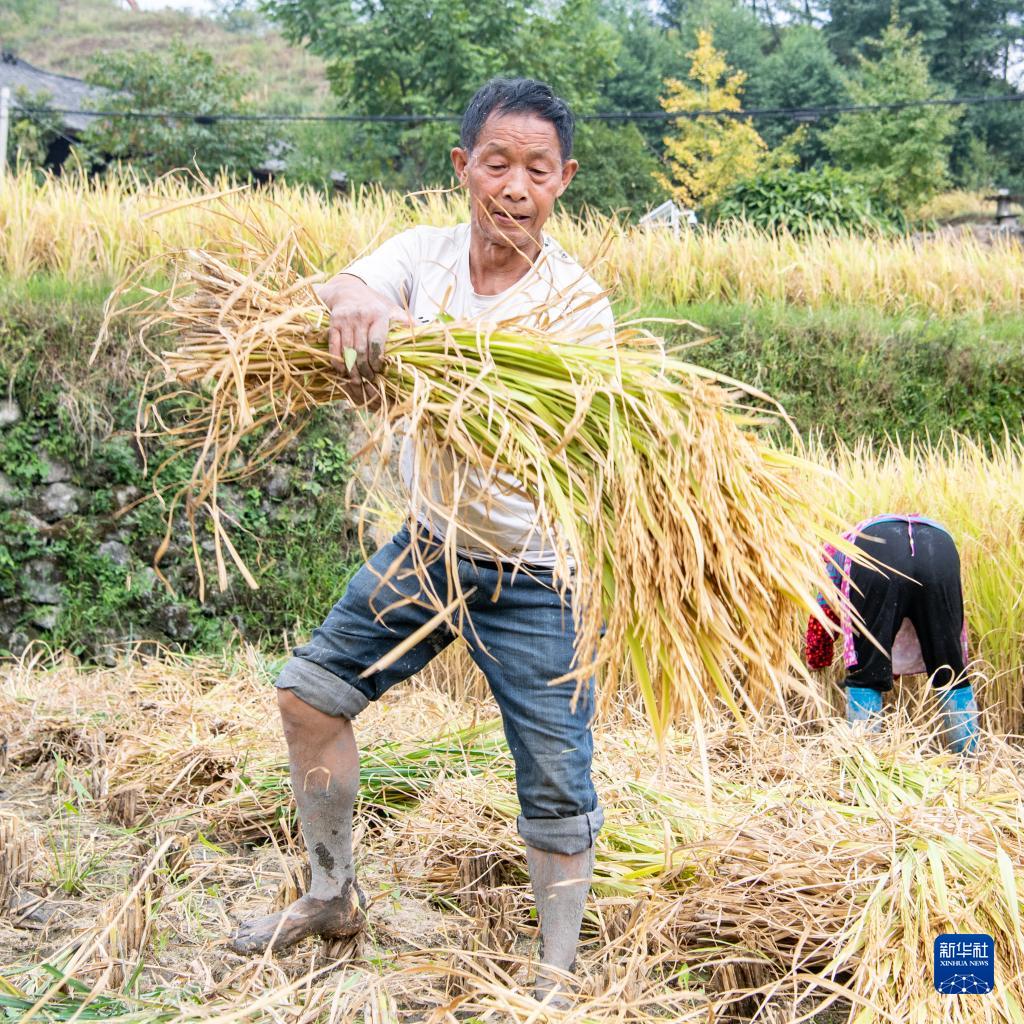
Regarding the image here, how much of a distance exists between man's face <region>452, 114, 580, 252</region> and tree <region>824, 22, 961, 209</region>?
19494 mm

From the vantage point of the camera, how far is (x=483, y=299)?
7.03 ft

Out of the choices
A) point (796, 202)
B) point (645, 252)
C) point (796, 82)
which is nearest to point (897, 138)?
point (796, 202)

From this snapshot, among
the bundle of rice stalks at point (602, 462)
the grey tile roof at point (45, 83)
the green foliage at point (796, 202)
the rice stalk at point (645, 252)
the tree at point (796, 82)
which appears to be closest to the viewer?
the bundle of rice stalks at point (602, 462)

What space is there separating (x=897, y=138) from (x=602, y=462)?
21.4m

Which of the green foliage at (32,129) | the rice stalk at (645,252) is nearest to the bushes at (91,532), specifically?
the rice stalk at (645,252)

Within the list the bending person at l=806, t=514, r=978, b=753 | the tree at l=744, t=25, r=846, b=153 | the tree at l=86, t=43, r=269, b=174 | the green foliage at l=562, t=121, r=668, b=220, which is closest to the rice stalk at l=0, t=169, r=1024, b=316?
the bending person at l=806, t=514, r=978, b=753

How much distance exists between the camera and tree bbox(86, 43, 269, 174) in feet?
46.4

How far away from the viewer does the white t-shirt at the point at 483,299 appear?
78.7 inches

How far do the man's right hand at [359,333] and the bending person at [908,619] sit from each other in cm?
169

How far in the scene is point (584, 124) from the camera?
16266 millimetres

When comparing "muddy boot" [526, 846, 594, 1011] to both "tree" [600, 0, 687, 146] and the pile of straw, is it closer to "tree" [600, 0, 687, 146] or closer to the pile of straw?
the pile of straw

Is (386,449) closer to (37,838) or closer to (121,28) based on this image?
(37,838)

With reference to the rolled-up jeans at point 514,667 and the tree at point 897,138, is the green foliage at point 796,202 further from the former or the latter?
the rolled-up jeans at point 514,667

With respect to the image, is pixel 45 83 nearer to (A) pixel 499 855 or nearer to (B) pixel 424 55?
(B) pixel 424 55
